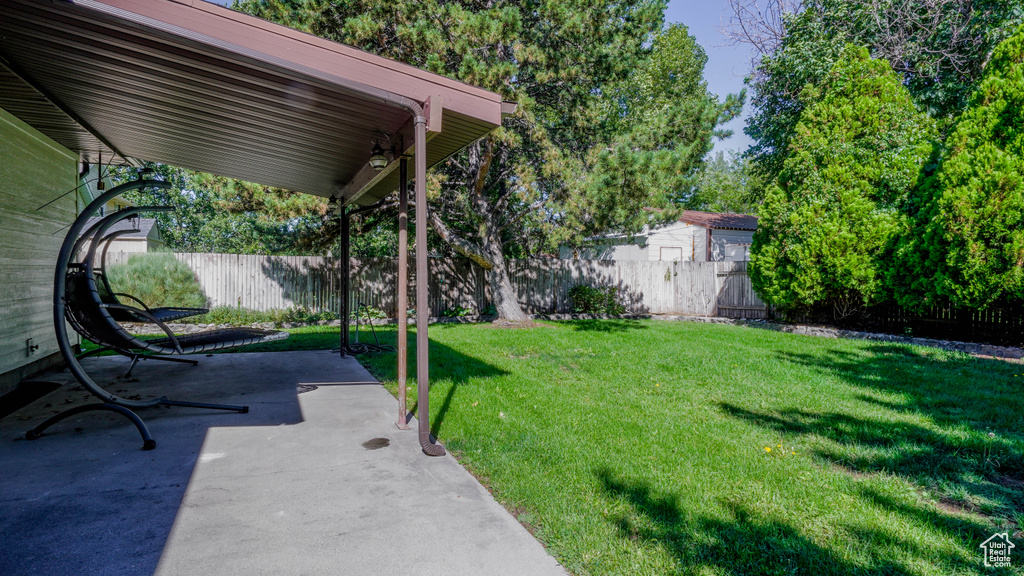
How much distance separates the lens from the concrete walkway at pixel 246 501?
79.0 inches

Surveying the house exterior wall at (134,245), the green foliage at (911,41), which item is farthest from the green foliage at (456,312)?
the green foliage at (911,41)

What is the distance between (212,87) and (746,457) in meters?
4.22

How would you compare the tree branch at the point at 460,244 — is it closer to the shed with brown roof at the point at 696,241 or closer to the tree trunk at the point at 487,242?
the tree trunk at the point at 487,242

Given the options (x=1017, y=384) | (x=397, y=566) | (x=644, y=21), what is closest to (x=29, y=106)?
(x=397, y=566)

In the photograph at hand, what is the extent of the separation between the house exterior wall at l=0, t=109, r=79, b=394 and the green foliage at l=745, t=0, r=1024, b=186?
42.9ft

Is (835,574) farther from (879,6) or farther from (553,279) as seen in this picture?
(879,6)

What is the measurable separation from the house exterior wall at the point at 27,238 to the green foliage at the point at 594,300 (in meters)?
10.6

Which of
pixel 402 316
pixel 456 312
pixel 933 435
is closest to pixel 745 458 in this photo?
pixel 933 435

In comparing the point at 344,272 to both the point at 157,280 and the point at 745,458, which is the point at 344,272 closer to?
the point at 745,458

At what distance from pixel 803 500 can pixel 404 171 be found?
3452mm

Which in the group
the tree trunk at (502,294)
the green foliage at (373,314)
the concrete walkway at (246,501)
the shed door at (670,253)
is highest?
the shed door at (670,253)

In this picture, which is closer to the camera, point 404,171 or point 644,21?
point 404,171

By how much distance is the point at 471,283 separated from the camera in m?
13.1

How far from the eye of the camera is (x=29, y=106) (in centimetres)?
416
